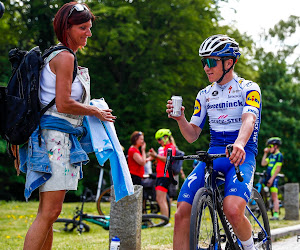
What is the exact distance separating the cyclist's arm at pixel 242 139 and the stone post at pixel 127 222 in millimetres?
2323

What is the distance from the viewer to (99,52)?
24.4 metres

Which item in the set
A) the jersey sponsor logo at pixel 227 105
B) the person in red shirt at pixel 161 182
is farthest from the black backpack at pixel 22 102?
the person in red shirt at pixel 161 182

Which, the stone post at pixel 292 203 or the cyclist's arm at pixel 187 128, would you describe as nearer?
the cyclist's arm at pixel 187 128

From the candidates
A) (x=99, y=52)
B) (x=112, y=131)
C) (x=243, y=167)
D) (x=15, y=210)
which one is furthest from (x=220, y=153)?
(x=99, y=52)

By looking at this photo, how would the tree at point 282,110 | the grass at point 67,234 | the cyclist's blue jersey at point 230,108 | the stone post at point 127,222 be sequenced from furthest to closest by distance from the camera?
the tree at point 282,110 → the grass at point 67,234 → the stone post at point 127,222 → the cyclist's blue jersey at point 230,108

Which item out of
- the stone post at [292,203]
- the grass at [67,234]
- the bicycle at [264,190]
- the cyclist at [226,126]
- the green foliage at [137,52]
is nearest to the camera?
the cyclist at [226,126]

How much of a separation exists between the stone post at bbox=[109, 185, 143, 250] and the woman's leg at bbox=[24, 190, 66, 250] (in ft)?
7.98

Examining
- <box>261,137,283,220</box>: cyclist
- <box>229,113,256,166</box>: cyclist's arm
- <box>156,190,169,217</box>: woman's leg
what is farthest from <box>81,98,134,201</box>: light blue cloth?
<box>261,137,283,220</box>: cyclist

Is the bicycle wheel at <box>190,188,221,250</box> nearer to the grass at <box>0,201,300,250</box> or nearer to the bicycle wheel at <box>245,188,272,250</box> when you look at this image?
the bicycle wheel at <box>245,188,272,250</box>

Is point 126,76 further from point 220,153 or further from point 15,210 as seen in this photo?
point 220,153

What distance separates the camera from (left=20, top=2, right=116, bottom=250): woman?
372cm

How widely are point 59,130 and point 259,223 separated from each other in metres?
2.45

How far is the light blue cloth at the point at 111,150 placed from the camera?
4066 millimetres

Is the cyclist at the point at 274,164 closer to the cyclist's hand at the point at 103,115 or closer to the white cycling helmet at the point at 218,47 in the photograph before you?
the white cycling helmet at the point at 218,47
